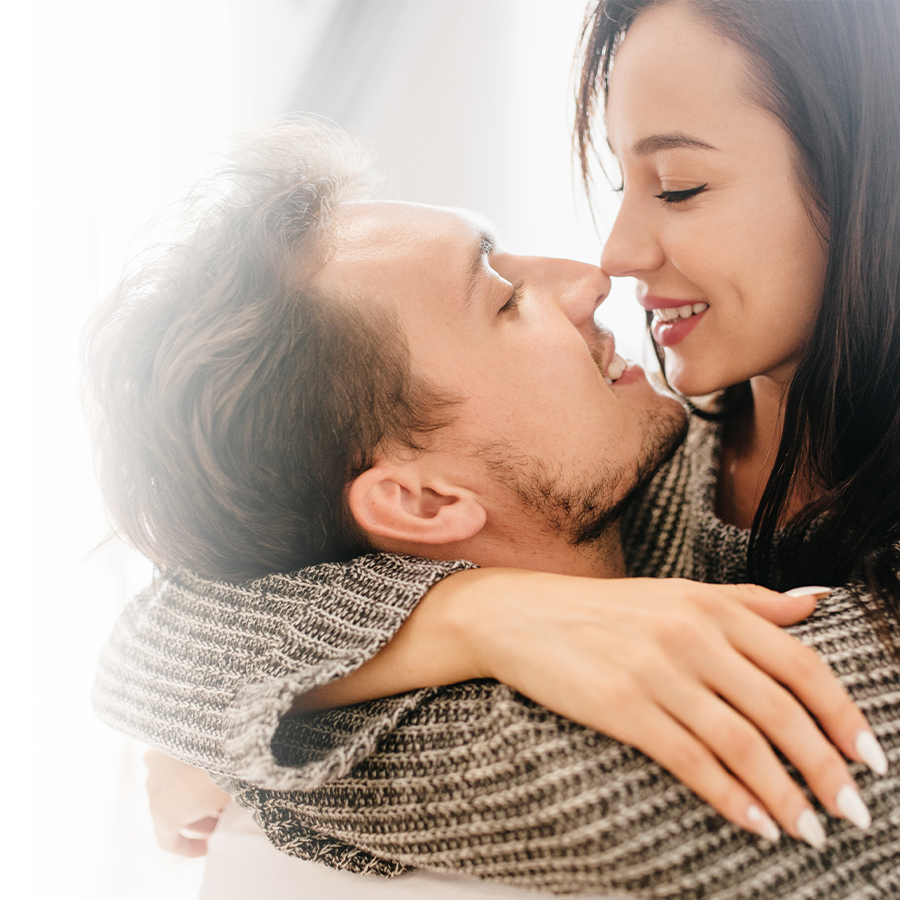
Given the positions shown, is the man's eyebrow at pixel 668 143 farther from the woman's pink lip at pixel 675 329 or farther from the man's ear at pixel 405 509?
the man's ear at pixel 405 509

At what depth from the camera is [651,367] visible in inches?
71.4

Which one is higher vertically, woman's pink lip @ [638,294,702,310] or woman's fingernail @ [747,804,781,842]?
woman's pink lip @ [638,294,702,310]

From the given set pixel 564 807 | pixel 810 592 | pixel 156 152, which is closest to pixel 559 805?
pixel 564 807

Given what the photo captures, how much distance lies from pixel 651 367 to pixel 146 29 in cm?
149

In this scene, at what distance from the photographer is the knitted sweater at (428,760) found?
725mm

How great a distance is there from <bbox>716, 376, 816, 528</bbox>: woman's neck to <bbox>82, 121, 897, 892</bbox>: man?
0.22m

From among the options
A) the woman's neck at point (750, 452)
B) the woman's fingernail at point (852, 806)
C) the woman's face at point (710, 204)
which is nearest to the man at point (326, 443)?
the woman's face at point (710, 204)

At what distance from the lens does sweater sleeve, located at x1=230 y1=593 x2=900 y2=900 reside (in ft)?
2.37

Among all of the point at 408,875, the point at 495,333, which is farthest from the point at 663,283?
the point at 408,875

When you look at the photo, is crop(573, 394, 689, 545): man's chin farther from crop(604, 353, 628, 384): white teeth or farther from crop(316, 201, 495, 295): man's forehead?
crop(316, 201, 495, 295): man's forehead

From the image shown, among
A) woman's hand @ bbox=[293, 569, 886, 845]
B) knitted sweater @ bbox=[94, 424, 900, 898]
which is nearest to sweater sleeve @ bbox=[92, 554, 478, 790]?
knitted sweater @ bbox=[94, 424, 900, 898]
